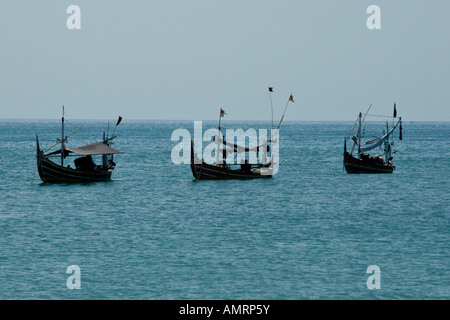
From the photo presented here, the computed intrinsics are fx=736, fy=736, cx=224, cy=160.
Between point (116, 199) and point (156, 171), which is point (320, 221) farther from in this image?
point (156, 171)

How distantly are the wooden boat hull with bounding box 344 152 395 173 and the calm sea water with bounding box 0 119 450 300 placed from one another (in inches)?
239

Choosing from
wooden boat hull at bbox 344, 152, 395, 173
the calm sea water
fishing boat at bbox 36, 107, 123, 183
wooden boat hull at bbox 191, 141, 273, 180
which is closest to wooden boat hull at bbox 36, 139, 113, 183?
fishing boat at bbox 36, 107, 123, 183

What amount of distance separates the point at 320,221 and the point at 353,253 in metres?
9.10

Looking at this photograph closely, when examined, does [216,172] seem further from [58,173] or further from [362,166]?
[362,166]

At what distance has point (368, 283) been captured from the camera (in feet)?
94.9

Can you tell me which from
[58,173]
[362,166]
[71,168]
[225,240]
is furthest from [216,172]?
[225,240]

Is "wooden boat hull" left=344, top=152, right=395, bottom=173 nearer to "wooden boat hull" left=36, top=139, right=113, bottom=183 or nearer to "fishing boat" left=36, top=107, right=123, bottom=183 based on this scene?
"fishing boat" left=36, top=107, right=123, bottom=183

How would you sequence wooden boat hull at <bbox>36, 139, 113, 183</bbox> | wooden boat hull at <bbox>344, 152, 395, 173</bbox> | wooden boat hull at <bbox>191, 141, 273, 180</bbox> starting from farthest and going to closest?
wooden boat hull at <bbox>344, 152, 395, 173</bbox> → wooden boat hull at <bbox>191, 141, 273, 180</bbox> → wooden boat hull at <bbox>36, 139, 113, 183</bbox>

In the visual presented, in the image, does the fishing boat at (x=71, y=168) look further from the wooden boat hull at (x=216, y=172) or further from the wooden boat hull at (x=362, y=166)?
the wooden boat hull at (x=362, y=166)

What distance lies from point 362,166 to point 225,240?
37.6m

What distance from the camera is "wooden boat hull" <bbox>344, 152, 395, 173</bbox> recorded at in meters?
71.6

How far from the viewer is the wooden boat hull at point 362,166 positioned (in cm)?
7162
